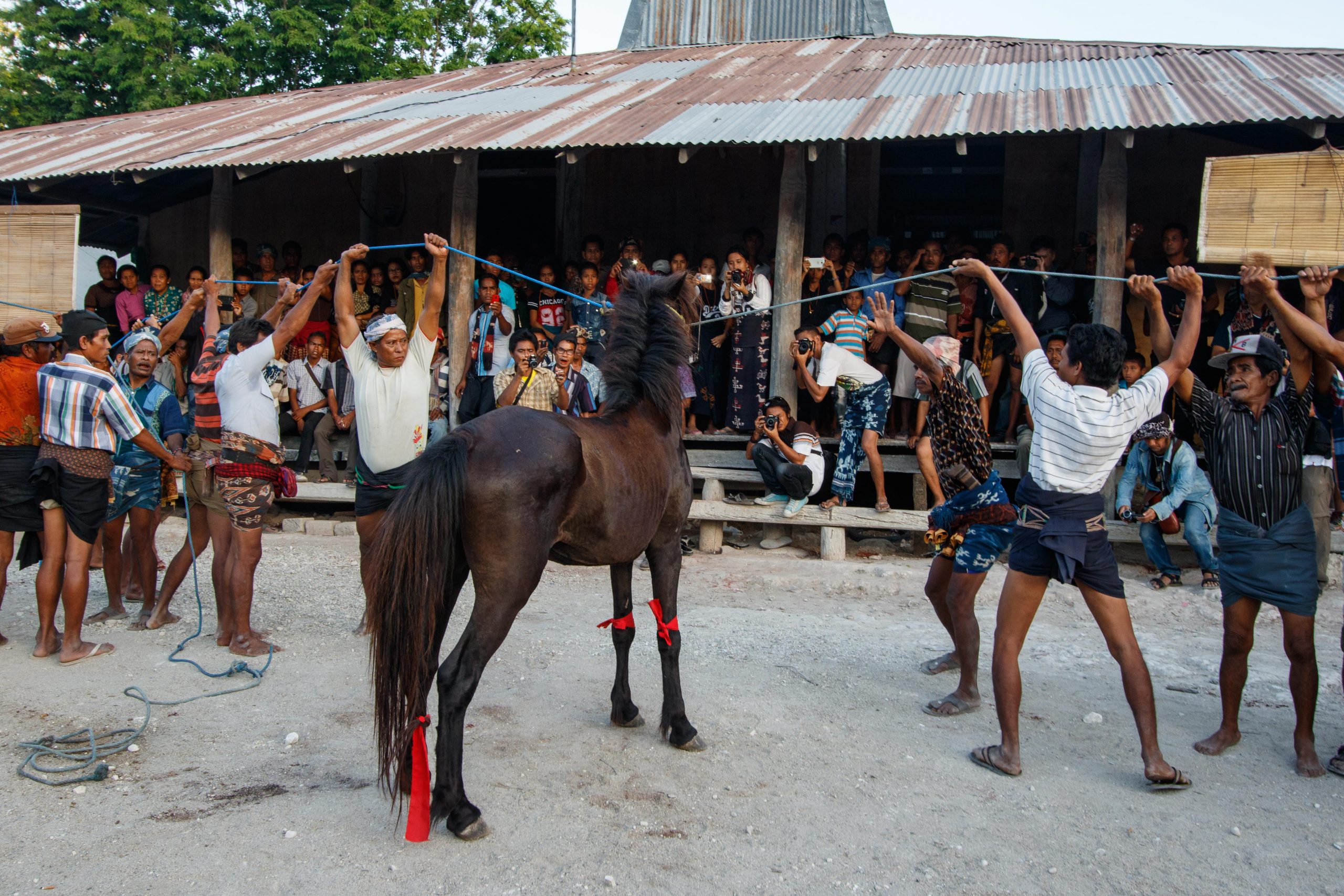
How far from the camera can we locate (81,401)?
5.23 m

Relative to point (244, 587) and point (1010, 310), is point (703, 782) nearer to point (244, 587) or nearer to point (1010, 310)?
point (1010, 310)

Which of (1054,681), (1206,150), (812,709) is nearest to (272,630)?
(812,709)

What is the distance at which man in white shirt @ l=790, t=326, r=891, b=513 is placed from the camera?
8.12m

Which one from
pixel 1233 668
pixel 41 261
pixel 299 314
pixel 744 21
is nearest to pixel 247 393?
pixel 299 314

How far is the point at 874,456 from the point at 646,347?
4.17 meters

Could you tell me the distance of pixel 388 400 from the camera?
4.86 meters

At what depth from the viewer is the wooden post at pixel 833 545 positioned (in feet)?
26.2

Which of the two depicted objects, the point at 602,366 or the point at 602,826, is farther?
the point at 602,366

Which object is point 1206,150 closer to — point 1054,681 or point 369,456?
point 1054,681

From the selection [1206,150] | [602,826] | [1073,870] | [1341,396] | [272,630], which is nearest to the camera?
[1073,870]

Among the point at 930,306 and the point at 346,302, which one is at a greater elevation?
the point at 930,306

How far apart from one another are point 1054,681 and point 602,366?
117 inches

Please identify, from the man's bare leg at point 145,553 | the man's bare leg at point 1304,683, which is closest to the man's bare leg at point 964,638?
the man's bare leg at point 1304,683

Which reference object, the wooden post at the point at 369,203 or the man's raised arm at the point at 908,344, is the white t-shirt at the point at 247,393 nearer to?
the man's raised arm at the point at 908,344
